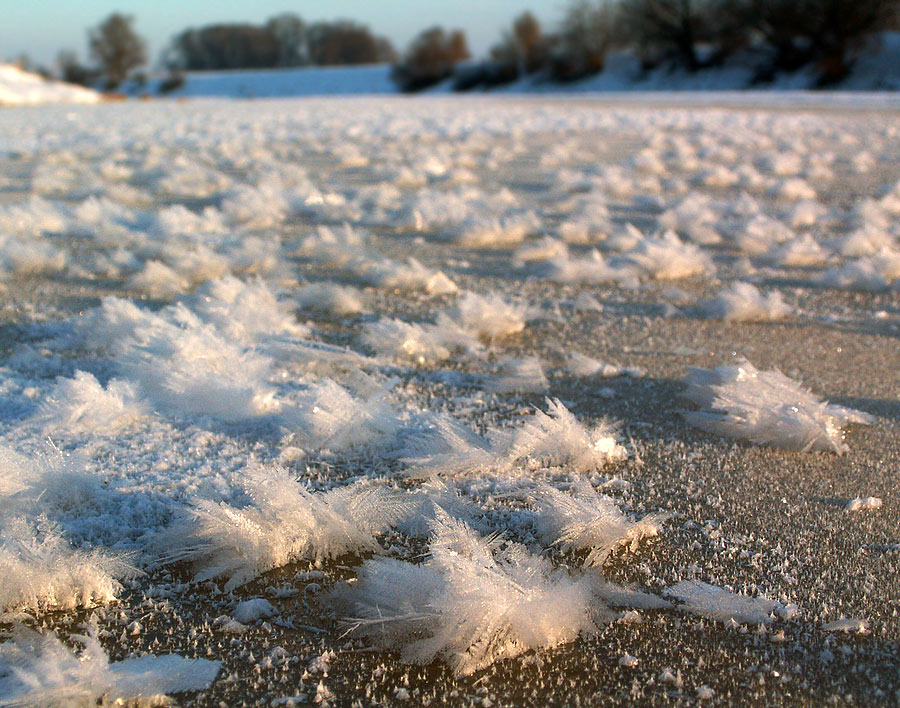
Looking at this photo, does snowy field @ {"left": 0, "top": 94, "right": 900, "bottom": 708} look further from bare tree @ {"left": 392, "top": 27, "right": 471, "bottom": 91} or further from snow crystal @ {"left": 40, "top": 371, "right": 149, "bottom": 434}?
bare tree @ {"left": 392, "top": 27, "right": 471, "bottom": 91}

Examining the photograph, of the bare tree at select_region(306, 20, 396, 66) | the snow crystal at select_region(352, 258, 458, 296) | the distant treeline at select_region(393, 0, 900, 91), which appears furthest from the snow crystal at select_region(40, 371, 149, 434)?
the bare tree at select_region(306, 20, 396, 66)

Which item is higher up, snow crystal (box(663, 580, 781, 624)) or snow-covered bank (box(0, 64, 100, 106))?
snow-covered bank (box(0, 64, 100, 106))

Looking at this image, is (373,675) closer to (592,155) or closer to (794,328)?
(794,328)

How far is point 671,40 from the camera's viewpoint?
1751 inches

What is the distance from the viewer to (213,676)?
3.97 ft

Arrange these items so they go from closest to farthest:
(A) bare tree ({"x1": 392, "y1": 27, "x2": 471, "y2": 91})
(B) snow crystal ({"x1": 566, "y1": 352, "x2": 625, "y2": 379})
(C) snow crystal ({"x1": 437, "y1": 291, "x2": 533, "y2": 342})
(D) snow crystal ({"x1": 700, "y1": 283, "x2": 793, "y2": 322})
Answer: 1. (B) snow crystal ({"x1": 566, "y1": 352, "x2": 625, "y2": 379})
2. (C) snow crystal ({"x1": 437, "y1": 291, "x2": 533, "y2": 342})
3. (D) snow crystal ({"x1": 700, "y1": 283, "x2": 793, "y2": 322})
4. (A) bare tree ({"x1": 392, "y1": 27, "x2": 471, "y2": 91})

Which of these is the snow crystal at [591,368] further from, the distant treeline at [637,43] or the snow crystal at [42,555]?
the distant treeline at [637,43]

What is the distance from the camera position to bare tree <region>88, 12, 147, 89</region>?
54.8 meters

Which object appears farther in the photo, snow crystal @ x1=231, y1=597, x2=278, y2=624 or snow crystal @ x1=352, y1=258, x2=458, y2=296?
snow crystal @ x1=352, y1=258, x2=458, y2=296

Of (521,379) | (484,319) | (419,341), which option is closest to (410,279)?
(484,319)

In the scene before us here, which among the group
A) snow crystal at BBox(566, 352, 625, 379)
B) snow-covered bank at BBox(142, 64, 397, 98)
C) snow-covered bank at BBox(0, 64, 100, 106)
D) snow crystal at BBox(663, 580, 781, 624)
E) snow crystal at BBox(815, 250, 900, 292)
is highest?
snow-covered bank at BBox(142, 64, 397, 98)

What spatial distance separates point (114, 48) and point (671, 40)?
129 feet

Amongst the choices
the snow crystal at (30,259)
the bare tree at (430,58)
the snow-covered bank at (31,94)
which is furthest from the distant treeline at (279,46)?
the snow crystal at (30,259)

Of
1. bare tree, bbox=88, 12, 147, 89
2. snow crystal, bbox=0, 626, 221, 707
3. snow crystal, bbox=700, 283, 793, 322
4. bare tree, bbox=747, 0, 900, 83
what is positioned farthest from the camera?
bare tree, bbox=88, 12, 147, 89
